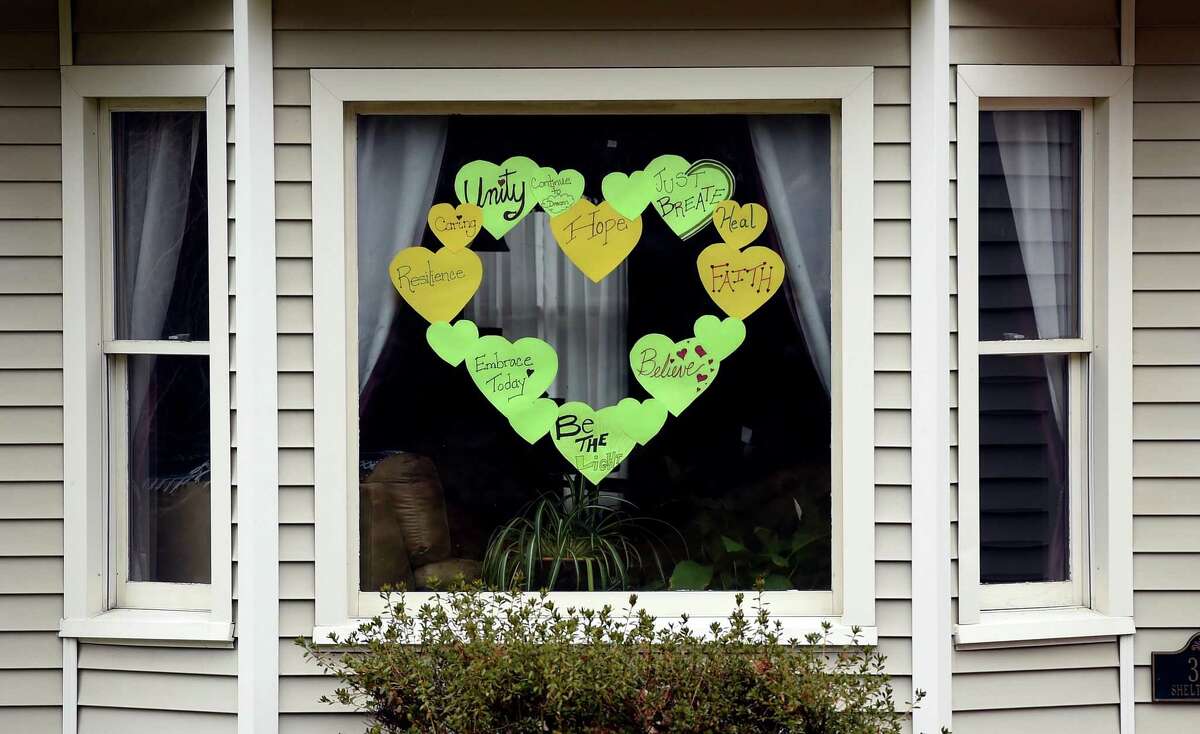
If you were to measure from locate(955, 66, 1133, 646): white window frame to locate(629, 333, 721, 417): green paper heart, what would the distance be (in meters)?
0.87

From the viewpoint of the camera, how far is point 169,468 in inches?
157

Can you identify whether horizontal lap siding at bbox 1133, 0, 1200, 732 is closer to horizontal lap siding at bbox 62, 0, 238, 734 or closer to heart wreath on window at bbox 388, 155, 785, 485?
heart wreath on window at bbox 388, 155, 785, 485

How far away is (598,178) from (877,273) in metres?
1.02

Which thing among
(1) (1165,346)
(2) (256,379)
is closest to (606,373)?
(2) (256,379)

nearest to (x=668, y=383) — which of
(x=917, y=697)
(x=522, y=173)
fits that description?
(x=522, y=173)

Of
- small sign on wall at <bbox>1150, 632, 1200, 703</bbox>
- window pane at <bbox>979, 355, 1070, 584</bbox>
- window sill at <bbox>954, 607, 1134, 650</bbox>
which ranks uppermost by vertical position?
window pane at <bbox>979, 355, 1070, 584</bbox>

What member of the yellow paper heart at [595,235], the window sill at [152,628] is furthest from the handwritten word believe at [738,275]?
the window sill at [152,628]

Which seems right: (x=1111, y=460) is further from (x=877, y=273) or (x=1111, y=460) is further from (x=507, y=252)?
(x=507, y=252)

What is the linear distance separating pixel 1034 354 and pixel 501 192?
1.97m

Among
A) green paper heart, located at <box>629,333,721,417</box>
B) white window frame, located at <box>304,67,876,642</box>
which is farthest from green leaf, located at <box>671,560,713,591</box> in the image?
green paper heart, located at <box>629,333,721,417</box>

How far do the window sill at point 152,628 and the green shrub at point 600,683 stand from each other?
0.54 meters

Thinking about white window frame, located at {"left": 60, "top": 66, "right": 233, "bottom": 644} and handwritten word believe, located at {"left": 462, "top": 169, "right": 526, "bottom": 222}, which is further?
handwritten word believe, located at {"left": 462, "top": 169, "right": 526, "bottom": 222}

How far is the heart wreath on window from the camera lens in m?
3.94

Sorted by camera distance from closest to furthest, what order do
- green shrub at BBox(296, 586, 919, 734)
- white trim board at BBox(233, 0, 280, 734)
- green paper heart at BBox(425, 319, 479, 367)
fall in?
green shrub at BBox(296, 586, 919, 734) < white trim board at BBox(233, 0, 280, 734) < green paper heart at BBox(425, 319, 479, 367)
